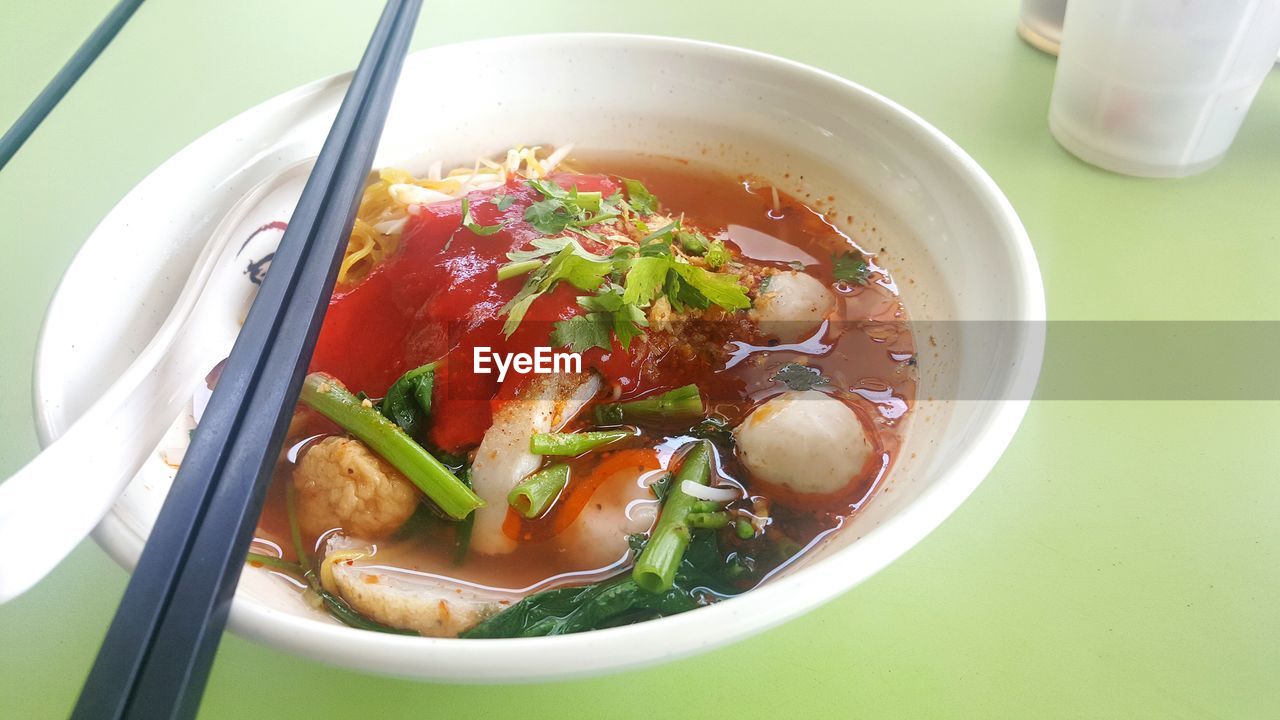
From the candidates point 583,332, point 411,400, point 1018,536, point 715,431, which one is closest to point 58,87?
point 411,400

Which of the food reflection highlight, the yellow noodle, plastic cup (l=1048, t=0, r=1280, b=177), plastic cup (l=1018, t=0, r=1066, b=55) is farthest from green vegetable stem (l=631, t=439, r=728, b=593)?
plastic cup (l=1018, t=0, r=1066, b=55)

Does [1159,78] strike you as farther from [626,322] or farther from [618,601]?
[618,601]

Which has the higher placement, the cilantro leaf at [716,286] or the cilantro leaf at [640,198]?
the cilantro leaf at [640,198]

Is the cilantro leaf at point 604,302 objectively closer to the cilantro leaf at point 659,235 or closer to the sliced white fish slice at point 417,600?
the cilantro leaf at point 659,235

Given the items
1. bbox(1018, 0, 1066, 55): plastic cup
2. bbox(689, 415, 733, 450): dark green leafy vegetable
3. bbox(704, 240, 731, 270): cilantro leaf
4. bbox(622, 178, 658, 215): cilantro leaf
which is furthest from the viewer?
bbox(1018, 0, 1066, 55): plastic cup

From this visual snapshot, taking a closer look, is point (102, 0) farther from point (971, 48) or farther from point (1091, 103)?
point (1091, 103)

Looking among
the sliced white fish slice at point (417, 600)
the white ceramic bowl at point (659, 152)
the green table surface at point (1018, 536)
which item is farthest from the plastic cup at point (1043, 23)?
the sliced white fish slice at point (417, 600)

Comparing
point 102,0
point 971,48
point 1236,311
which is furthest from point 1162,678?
point 102,0

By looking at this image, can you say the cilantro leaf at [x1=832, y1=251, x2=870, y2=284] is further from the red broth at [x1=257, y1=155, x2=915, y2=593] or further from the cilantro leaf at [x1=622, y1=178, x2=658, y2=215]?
the cilantro leaf at [x1=622, y1=178, x2=658, y2=215]
